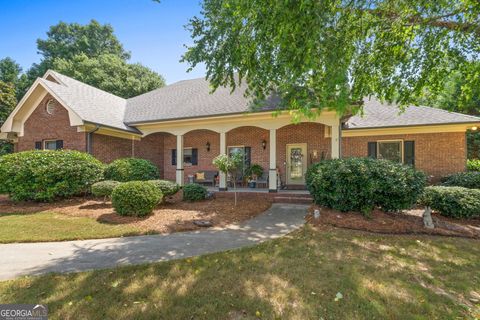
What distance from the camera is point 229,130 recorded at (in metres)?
11.8

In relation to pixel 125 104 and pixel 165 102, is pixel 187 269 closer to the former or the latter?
pixel 165 102

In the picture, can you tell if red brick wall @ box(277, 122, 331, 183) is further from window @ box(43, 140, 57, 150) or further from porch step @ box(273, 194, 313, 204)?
window @ box(43, 140, 57, 150)

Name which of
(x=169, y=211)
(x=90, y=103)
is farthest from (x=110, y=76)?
(x=169, y=211)

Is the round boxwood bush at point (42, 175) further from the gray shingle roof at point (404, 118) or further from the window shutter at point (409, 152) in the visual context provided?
the window shutter at point (409, 152)

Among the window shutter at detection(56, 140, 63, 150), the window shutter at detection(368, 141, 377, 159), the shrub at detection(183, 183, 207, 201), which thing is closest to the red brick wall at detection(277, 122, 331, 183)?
the window shutter at detection(368, 141, 377, 159)

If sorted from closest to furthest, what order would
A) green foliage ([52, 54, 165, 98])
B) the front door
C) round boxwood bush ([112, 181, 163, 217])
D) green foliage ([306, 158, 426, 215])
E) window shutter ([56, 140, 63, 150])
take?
green foliage ([306, 158, 426, 215])
round boxwood bush ([112, 181, 163, 217])
window shutter ([56, 140, 63, 150])
the front door
green foliage ([52, 54, 165, 98])

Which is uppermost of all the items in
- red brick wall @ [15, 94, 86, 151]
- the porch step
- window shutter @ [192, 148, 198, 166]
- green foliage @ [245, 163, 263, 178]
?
red brick wall @ [15, 94, 86, 151]

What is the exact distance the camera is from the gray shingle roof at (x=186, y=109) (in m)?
11.8

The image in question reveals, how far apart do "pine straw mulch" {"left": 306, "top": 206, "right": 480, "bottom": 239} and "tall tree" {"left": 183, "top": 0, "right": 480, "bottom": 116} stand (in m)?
3.15

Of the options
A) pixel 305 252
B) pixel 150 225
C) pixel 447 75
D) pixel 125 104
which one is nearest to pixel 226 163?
pixel 150 225

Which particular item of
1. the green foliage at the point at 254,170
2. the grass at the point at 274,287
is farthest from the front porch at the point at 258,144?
the grass at the point at 274,287

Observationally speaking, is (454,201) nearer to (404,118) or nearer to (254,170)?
(404,118)

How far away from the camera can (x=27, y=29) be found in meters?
12.0

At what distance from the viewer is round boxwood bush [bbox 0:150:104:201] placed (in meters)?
9.42
